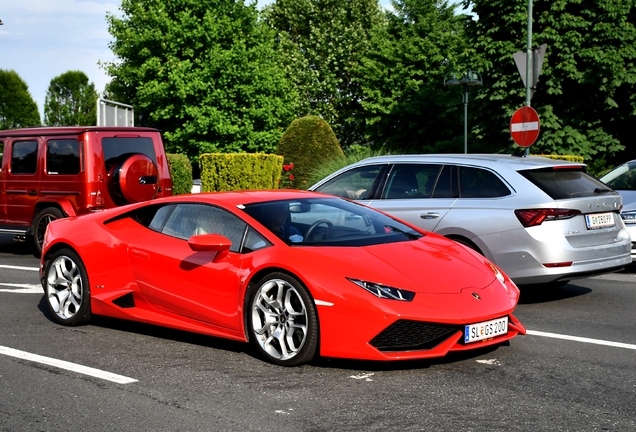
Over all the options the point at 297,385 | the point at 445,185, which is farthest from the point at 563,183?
the point at 297,385

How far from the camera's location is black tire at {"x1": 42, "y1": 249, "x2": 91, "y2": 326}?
25.2ft

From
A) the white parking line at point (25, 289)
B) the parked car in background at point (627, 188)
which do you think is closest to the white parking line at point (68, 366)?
the white parking line at point (25, 289)

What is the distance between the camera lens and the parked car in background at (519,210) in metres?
8.73

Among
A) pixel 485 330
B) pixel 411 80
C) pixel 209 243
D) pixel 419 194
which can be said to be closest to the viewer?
pixel 485 330

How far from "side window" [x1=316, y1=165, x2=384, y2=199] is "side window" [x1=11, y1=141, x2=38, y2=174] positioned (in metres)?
5.51

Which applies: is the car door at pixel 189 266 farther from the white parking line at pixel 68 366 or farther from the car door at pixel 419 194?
the car door at pixel 419 194

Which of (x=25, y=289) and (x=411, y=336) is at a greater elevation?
(x=411, y=336)

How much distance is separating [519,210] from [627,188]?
4.62 metres

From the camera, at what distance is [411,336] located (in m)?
5.82

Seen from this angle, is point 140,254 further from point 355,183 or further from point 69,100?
point 69,100

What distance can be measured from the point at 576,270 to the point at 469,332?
319cm

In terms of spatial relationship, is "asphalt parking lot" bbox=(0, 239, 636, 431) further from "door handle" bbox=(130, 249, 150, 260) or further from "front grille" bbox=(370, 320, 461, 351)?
"door handle" bbox=(130, 249, 150, 260)

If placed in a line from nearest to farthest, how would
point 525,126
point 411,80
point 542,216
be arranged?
point 542,216
point 525,126
point 411,80

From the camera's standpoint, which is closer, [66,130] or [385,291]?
[385,291]
